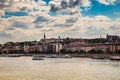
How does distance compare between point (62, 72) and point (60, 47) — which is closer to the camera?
point (62, 72)

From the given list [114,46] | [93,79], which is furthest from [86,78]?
[114,46]

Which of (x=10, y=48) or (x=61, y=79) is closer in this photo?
(x=61, y=79)

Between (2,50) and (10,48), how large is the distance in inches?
132

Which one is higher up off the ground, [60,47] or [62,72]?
[62,72]

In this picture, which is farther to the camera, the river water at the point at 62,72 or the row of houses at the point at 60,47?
the row of houses at the point at 60,47

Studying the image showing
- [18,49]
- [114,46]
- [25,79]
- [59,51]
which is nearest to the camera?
[25,79]

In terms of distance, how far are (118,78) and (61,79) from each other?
3.89 m

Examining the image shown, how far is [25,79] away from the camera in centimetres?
2628

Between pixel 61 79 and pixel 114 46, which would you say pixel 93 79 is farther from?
pixel 114 46

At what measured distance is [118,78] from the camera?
27.0 m

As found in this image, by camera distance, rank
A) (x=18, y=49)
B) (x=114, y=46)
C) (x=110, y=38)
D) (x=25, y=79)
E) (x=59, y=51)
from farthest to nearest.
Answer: (x=18, y=49)
(x=110, y=38)
(x=59, y=51)
(x=114, y=46)
(x=25, y=79)

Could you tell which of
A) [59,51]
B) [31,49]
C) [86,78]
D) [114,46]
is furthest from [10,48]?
[86,78]

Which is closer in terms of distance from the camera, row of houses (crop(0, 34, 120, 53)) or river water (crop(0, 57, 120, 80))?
river water (crop(0, 57, 120, 80))

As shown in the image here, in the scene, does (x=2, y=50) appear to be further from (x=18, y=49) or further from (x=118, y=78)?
(x=118, y=78)
